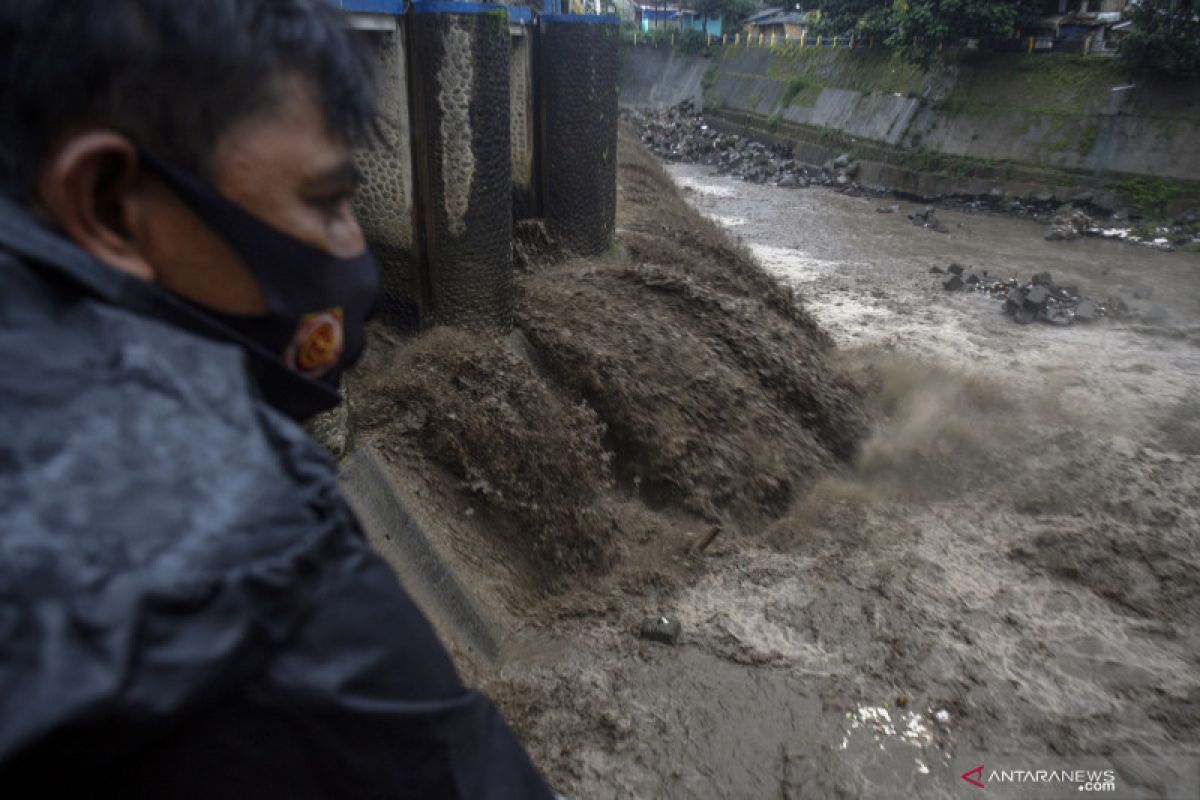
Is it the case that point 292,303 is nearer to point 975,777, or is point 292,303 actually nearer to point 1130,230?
point 975,777

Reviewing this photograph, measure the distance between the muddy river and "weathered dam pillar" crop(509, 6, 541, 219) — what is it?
3.01m

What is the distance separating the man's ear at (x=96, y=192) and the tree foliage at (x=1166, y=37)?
17896mm

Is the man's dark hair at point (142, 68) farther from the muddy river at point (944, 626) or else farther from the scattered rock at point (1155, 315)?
the scattered rock at point (1155, 315)

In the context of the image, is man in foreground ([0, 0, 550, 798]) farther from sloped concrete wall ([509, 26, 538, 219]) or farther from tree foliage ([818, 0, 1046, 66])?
tree foliage ([818, 0, 1046, 66])

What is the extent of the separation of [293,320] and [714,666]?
302 cm

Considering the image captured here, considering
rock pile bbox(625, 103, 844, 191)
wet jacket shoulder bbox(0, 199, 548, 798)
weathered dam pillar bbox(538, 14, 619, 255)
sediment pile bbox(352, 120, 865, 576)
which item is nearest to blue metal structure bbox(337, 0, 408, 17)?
sediment pile bbox(352, 120, 865, 576)

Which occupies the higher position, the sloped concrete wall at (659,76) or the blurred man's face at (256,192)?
the blurred man's face at (256,192)

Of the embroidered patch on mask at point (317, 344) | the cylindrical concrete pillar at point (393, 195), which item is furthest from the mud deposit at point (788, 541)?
the embroidered patch on mask at point (317, 344)

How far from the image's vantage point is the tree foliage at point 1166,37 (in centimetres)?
1442

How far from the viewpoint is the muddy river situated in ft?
10.4

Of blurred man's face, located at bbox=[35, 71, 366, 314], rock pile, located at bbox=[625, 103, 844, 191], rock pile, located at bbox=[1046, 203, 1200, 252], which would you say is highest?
blurred man's face, located at bbox=[35, 71, 366, 314]

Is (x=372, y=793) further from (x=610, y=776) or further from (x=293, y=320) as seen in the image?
(x=610, y=776)

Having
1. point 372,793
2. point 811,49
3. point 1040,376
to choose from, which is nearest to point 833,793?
point 372,793

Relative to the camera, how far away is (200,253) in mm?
857
